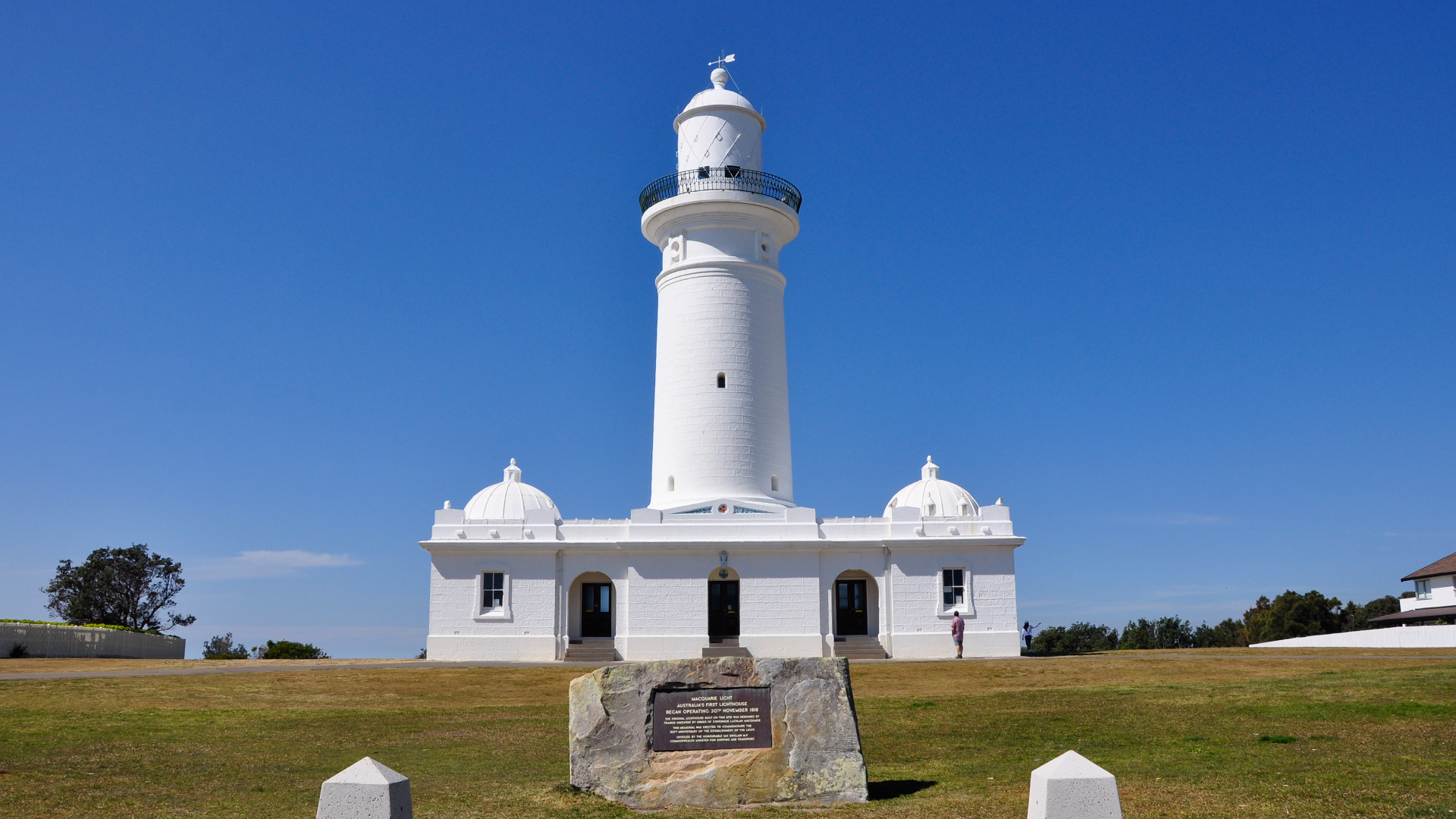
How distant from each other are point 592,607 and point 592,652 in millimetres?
4196

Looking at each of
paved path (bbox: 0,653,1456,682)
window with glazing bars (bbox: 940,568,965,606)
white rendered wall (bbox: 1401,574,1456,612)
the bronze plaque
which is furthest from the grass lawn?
white rendered wall (bbox: 1401,574,1456,612)

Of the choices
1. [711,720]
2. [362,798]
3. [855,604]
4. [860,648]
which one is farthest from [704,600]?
[362,798]

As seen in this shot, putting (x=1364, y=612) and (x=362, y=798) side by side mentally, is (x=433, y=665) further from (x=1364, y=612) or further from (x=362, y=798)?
(x=1364, y=612)

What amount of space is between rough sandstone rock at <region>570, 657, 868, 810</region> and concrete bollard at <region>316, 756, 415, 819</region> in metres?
3.65

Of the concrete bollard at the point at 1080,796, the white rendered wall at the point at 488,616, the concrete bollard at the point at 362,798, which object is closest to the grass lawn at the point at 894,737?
the concrete bollard at the point at 1080,796

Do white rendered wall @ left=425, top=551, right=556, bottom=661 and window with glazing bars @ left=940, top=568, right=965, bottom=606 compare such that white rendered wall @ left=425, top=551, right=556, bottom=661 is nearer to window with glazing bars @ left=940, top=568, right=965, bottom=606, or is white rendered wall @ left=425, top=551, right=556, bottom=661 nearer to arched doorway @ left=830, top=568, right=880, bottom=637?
arched doorway @ left=830, top=568, right=880, bottom=637

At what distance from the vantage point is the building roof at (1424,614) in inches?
1826

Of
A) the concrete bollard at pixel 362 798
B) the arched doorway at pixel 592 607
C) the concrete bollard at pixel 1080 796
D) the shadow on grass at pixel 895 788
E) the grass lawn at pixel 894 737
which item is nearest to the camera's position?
the concrete bollard at pixel 1080 796

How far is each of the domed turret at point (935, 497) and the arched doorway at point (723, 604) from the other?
19.1 feet

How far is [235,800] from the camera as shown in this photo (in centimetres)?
1187

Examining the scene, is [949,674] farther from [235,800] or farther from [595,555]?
[235,800]

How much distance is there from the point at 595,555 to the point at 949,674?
11.5 m

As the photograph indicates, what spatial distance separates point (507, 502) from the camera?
3481 cm

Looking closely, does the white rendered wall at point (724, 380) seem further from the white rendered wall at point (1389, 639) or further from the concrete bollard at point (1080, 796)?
the concrete bollard at point (1080, 796)
